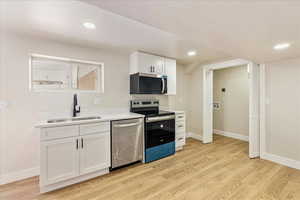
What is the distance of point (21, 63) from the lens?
2.23 m

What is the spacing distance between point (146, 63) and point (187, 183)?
88.9 inches

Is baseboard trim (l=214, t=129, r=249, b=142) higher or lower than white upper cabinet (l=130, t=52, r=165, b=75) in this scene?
lower

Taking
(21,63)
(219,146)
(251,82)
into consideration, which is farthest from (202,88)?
(21,63)

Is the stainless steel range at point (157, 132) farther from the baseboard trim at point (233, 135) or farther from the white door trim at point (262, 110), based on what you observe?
the baseboard trim at point (233, 135)

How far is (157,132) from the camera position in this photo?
2.94 metres

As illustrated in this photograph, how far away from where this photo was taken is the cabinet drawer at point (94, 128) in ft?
7.10

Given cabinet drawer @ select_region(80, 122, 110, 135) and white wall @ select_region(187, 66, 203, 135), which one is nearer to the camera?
cabinet drawer @ select_region(80, 122, 110, 135)

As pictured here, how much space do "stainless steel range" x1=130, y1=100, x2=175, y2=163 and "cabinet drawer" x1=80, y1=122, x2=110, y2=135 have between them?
2.48 ft

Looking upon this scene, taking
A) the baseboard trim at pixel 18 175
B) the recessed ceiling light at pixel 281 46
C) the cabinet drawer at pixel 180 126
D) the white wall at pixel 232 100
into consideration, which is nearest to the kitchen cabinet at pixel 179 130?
the cabinet drawer at pixel 180 126

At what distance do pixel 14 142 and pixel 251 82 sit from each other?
14.0 feet

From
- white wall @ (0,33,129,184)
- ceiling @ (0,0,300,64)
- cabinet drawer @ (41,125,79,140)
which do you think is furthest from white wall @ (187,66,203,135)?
cabinet drawer @ (41,125,79,140)

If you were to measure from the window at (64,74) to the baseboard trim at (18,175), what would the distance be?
4.19 ft

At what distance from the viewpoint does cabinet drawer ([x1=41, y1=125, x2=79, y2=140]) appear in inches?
74.5

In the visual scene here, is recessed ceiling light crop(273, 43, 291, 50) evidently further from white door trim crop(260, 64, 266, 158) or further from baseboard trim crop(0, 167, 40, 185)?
baseboard trim crop(0, 167, 40, 185)
